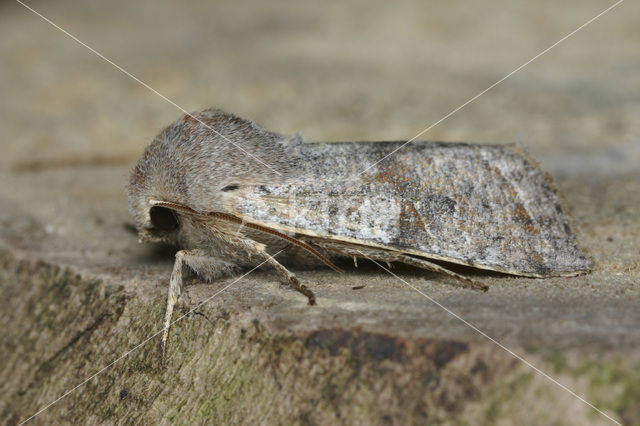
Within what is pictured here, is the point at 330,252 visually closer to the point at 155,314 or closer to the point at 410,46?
the point at 155,314

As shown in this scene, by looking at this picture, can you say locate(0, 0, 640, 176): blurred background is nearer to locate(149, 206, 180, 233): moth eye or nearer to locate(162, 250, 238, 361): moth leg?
locate(149, 206, 180, 233): moth eye

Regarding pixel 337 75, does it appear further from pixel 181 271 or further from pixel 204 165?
pixel 181 271

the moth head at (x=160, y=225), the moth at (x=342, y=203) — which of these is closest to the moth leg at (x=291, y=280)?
the moth at (x=342, y=203)

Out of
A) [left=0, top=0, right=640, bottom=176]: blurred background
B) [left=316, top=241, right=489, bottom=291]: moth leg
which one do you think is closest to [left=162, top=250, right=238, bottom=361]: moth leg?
[left=316, top=241, right=489, bottom=291]: moth leg

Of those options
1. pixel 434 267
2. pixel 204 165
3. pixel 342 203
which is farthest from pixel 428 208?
pixel 204 165

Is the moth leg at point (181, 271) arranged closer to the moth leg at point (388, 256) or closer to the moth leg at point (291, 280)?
the moth leg at point (291, 280)

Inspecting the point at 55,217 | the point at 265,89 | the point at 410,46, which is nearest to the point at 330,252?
the point at 55,217

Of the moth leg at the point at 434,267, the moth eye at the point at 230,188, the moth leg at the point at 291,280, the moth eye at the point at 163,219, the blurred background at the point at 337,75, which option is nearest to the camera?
the moth leg at the point at 291,280

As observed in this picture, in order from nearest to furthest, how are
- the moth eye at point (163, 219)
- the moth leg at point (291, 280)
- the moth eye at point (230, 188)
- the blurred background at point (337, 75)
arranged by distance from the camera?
the moth leg at point (291, 280)
the moth eye at point (230, 188)
the moth eye at point (163, 219)
the blurred background at point (337, 75)

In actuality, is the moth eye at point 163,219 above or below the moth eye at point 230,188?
below
